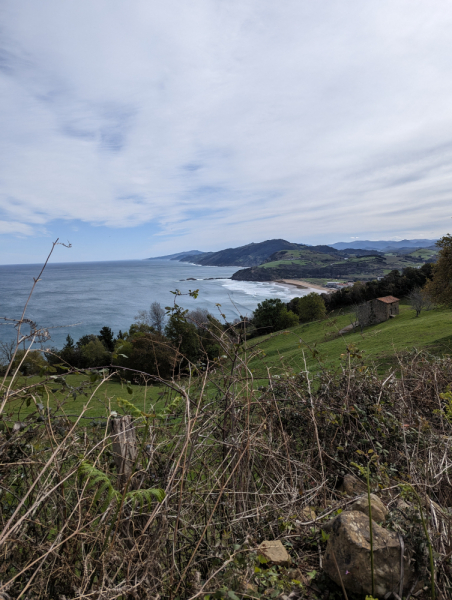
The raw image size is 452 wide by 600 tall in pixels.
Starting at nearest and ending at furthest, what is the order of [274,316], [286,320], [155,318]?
[274,316] < [286,320] < [155,318]

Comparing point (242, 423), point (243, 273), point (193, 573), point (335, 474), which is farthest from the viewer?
point (243, 273)

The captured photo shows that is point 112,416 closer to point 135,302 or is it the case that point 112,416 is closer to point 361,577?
point 361,577

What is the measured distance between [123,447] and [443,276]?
21.9 meters

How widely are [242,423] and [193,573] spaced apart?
1.31 metres

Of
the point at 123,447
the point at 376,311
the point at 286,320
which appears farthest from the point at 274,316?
the point at 123,447

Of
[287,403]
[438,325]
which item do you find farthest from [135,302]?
[287,403]

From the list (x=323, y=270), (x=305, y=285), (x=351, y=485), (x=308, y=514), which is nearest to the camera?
(x=308, y=514)

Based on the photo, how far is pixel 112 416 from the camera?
7.39ft

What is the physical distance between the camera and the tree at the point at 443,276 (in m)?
18.5

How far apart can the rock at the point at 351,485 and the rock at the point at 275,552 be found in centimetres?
117

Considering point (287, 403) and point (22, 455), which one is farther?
point (287, 403)

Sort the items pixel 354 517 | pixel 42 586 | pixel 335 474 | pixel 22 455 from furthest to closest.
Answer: pixel 335 474 → pixel 22 455 → pixel 354 517 → pixel 42 586

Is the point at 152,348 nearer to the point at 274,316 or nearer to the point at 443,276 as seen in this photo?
the point at 443,276

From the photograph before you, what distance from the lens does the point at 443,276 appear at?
18953 millimetres
